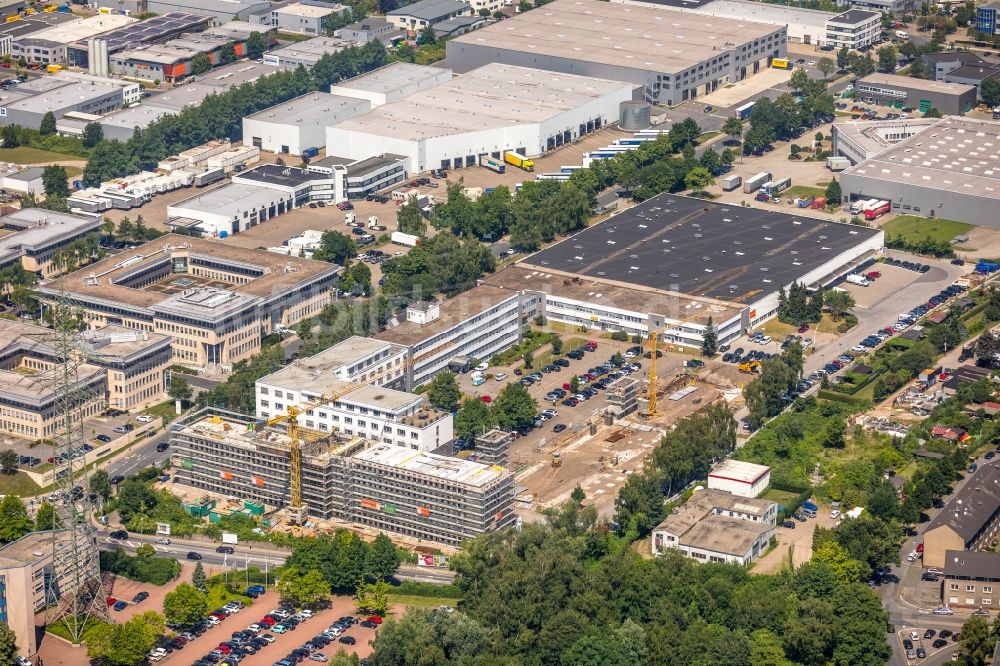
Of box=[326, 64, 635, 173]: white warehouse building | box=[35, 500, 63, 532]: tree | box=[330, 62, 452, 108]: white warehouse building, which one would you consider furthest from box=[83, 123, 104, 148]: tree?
box=[35, 500, 63, 532]: tree

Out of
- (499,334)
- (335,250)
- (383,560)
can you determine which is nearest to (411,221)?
(335,250)

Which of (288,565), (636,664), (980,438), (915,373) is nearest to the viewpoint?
(636,664)

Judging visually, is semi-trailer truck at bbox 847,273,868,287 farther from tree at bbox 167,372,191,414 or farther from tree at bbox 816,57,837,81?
tree at bbox 167,372,191,414

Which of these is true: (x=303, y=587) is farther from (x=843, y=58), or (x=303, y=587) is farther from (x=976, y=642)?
(x=843, y=58)

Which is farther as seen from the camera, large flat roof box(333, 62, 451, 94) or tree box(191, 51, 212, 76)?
tree box(191, 51, 212, 76)

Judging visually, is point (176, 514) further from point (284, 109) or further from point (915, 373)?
point (284, 109)

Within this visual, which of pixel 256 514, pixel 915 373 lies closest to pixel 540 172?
pixel 915 373
